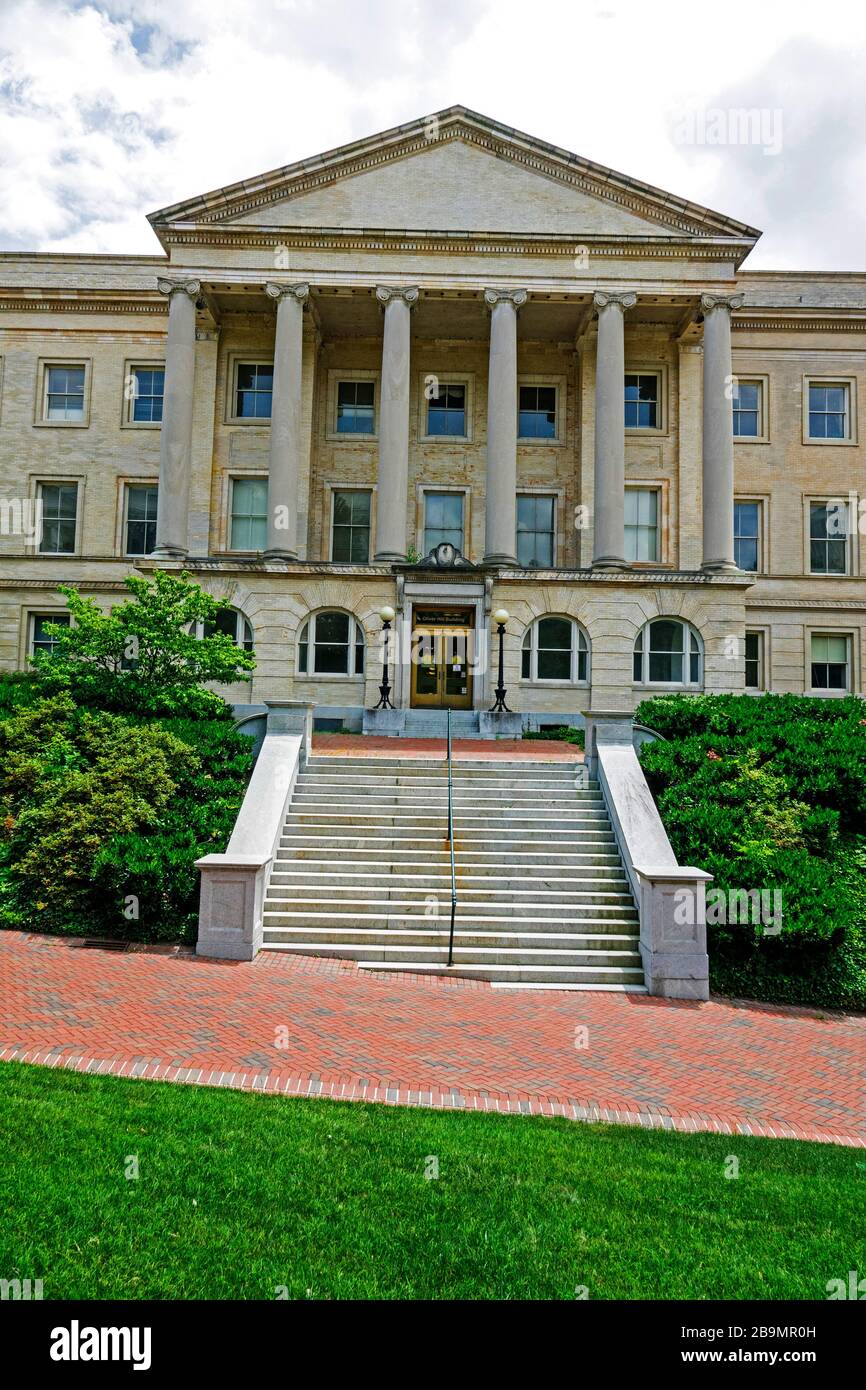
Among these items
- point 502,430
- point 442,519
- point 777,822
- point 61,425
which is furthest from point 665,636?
point 61,425

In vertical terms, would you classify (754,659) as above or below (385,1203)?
above

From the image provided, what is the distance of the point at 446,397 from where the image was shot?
35.2 m

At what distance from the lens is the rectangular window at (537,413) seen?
35125 millimetres

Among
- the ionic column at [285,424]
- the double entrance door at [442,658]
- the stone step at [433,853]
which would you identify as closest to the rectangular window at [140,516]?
the ionic column at [285,424]

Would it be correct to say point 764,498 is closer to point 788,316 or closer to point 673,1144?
point 788,316

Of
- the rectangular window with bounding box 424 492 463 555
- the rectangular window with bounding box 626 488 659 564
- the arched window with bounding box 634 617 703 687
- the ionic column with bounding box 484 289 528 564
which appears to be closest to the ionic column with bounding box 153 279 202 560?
the rectangular window with bounding box 424 492 463 555

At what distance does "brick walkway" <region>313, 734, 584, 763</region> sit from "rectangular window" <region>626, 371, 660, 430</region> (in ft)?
54.3

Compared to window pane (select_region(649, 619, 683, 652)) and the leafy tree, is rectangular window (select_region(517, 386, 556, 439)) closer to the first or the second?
window pane (select_region(649, 619, 683, 652))

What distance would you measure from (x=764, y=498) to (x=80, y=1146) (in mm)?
35801

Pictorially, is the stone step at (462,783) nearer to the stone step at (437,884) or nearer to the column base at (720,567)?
the stone step at (437,884)

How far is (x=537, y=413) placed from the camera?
116ft

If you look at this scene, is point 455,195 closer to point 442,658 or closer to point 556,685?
point 442,658

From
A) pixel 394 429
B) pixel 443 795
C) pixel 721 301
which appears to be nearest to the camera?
pixel 443 795

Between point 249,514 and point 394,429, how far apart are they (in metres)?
6.96
